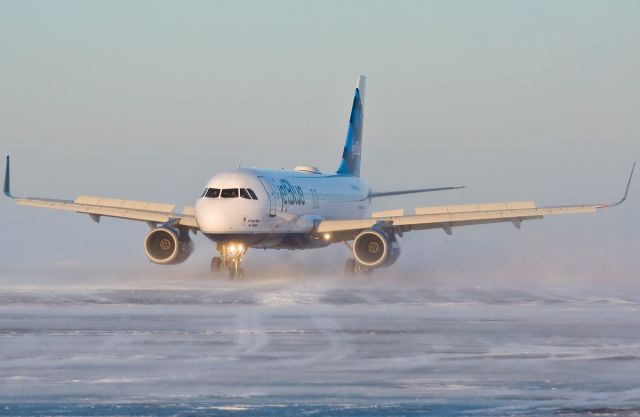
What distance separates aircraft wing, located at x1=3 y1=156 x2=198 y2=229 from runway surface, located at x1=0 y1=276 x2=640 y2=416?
17.5 meters

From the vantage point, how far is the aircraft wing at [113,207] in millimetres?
56500

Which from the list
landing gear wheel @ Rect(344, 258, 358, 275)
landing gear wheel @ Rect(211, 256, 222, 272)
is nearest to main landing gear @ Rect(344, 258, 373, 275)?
landing gear wheel @ Rect(344, 258, 358, 275)

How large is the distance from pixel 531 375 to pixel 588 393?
6.64 ft

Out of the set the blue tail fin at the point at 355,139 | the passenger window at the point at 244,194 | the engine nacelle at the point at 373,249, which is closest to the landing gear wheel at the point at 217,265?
the passenger window at the point at 244,194

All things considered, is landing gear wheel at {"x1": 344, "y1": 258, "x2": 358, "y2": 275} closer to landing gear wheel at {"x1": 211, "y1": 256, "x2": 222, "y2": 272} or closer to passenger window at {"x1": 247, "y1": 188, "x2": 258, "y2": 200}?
landing gear wheel at {"x1": 211, "y1": 256, "x2": 222, "y2": 272}

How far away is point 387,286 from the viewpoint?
48000mm

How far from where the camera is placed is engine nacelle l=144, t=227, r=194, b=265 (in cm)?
5400

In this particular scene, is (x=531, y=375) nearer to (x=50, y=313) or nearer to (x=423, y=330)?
(x=423, y=330)

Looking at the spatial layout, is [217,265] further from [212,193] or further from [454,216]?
[454,216]

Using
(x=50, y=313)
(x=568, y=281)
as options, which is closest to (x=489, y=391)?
(x=50, y=313)

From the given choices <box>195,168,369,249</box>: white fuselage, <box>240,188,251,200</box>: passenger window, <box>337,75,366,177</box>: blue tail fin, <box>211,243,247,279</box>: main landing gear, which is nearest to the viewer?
<box>195,168,369,249</box>: white fuselage

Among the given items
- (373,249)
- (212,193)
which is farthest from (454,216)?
(212,193)

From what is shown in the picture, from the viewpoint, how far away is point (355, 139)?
76.9 m

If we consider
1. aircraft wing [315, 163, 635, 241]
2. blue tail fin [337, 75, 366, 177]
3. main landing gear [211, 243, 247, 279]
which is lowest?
main landing gear [211, 243, 247, 279]
